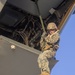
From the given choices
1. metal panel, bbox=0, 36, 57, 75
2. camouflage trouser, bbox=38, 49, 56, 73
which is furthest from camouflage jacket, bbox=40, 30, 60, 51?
metal panel, bbox=0, 36, 57, 75

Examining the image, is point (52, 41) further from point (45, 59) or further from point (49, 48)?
point (45, 59)

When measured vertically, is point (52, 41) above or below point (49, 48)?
above

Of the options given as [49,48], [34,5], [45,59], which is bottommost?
[45,59]

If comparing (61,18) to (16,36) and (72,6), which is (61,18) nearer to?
(72,6)

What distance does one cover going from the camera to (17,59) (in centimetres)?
1134

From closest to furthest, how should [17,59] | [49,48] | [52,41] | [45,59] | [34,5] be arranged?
[45,59] < [52,41] < [49,48] < [17,59] < [34,5]

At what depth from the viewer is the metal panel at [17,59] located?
10.9 metres

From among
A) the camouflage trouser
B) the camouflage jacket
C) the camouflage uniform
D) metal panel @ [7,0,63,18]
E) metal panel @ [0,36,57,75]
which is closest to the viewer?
the camouflage trouser

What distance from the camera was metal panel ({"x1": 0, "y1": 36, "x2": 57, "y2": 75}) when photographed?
10.9 m

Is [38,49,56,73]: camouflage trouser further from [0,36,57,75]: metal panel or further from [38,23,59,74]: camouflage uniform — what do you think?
[0,36,57,75]: metal panel

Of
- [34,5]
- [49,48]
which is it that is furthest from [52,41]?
[34,5]

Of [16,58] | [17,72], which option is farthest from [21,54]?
[17,72]

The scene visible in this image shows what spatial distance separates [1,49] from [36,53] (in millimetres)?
1079

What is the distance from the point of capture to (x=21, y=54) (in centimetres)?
1116
